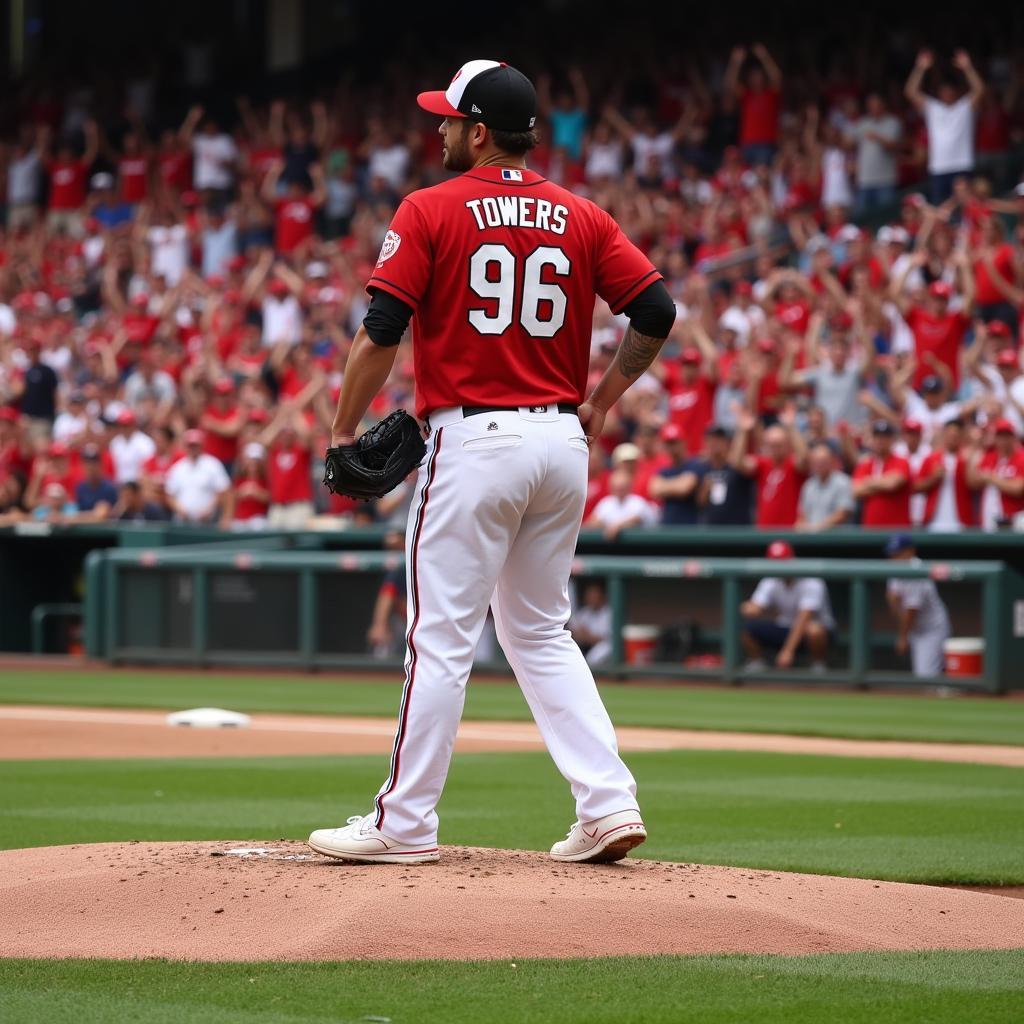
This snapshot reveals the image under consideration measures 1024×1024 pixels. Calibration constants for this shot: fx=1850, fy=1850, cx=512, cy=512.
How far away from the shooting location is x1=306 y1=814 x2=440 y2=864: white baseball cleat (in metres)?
5.32

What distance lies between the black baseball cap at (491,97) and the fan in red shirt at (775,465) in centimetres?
1151

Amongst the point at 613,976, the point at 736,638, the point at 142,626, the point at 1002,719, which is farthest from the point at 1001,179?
the point at 613,976

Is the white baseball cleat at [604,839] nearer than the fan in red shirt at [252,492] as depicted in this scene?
Yes

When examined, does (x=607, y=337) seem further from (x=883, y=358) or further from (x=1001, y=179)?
(x=1001, y=179)

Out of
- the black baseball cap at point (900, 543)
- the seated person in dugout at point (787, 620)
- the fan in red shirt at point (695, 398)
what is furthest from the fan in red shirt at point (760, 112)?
the black baseball cap at point (900, 543)

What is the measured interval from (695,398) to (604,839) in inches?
525

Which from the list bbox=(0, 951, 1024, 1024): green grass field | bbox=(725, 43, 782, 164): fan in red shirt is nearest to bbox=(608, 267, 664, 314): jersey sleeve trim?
bbox=(0, 951, 1024, 1024): green grass field

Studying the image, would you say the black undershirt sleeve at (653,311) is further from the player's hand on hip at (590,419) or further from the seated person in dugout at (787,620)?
the seated person in dugout at (787,620)

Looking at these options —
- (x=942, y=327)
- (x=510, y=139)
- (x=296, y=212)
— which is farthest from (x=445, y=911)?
(x=296, y=212)

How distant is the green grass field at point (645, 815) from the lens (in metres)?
4.08

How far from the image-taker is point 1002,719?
1312 centimetres

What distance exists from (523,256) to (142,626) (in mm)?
14293

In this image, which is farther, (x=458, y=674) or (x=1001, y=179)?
(x=1001, y=179)

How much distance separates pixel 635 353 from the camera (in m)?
5.68
